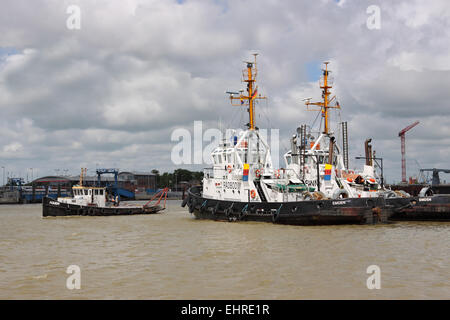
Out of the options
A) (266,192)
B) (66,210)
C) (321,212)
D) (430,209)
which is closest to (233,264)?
(321,212)

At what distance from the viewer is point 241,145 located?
3666 centimetres

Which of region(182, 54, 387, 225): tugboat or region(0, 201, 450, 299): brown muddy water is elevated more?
region(182, 54, 387, 225): tugboat

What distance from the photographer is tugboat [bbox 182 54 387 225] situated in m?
28.5

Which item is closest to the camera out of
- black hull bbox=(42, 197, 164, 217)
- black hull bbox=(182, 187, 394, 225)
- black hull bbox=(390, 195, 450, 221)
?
black hull bbox=(182, 187, 394, 225)

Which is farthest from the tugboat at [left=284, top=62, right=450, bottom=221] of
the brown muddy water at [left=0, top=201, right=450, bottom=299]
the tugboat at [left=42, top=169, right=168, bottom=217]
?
the tugboat at [left=42, top=169, right=168, bottom=217]

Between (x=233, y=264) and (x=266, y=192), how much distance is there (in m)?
18.0

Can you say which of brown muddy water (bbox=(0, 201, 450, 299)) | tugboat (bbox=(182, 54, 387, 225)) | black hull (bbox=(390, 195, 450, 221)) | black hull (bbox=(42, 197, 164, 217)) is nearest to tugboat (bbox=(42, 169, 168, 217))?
black hull (bbox=(42, 197, 164, 217))

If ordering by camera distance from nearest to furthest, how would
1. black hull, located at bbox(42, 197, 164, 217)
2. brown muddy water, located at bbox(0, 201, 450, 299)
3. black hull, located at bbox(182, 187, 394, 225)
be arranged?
brown muddy water, located at bbox(0, 201, 450, 299)
black hull, located at bbox(182, 187, 394, 225)
black hull, located at bbox(42, 197, 164, 217)

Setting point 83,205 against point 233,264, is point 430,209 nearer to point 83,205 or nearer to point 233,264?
point 233,264

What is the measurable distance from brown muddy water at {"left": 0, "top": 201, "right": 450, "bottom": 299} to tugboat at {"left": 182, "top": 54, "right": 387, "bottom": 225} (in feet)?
9.95

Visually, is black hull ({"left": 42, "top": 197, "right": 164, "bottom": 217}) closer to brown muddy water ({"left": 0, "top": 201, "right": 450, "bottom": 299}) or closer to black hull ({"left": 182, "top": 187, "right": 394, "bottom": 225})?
brown muddy water ({"left": 0, "top": 201, "right": 450, "bottom": 299})

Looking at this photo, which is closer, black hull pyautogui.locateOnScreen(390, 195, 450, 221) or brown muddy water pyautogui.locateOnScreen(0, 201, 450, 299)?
brown muddy water pyautogui.locateOnScreen(0, 201, 450, 299)

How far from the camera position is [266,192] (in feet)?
110
